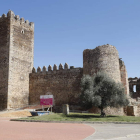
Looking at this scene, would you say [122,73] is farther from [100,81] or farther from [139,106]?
[100,81]

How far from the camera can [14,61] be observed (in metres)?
21.4

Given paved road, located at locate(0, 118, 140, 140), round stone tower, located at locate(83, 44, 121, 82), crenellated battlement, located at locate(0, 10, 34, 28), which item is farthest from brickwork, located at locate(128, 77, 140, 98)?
paved road, located at locate(0, 118, 140, 140)

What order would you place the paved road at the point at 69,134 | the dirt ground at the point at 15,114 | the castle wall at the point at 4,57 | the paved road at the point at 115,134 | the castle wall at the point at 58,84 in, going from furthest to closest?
the castle wall at the point at 58,84
the castle wall at the point at 4,57
the dirt ground at the point at 15,114
the paved road at the point at 69,134
the paved road at the point at 115,134

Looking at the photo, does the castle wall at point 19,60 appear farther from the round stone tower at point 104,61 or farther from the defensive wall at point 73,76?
the round stone tower at point 104,61

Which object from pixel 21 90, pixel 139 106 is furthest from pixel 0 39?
pixel 139 106

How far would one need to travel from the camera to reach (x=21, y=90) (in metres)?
21.9

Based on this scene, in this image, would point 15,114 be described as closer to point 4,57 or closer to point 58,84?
point 58,84

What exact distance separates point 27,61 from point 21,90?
3604 millimetres

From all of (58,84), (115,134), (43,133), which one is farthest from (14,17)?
(115,134)

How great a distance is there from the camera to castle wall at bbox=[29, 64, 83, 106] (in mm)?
21094

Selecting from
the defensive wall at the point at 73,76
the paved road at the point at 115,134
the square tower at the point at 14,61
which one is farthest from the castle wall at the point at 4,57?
the paved road at the point at 115,134

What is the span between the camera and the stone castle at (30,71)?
18.9 meters

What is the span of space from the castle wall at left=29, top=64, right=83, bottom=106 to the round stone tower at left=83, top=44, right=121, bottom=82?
2.37 metres

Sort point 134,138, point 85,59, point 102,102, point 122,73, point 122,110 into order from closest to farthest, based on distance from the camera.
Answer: point 134,138, point 102,102, point 122,110, point 85,59, point 122,73
